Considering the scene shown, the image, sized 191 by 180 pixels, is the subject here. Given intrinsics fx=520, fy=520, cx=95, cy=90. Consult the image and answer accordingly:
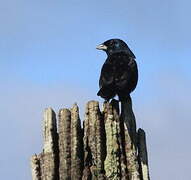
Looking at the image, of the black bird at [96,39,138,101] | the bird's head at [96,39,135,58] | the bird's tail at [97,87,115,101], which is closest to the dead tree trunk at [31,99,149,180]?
the black bird at [96,39,138,101]

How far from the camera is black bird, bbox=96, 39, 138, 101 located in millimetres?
9617

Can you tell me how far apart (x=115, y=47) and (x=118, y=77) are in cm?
153

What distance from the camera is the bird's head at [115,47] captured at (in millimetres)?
10958

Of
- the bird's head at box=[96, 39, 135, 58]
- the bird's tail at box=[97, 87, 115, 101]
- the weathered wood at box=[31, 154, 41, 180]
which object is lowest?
the weathered wood at box=[31, 154, 41, 180]

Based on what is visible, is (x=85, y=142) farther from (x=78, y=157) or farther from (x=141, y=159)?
(x=141, y=159)

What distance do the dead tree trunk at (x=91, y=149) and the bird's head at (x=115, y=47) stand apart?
2897 mm

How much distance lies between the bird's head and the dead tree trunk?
2.90m

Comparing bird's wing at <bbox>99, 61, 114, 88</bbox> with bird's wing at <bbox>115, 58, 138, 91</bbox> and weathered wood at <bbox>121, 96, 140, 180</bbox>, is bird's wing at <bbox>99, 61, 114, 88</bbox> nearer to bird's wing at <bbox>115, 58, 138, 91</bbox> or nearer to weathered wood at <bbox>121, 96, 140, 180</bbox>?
bird's wing at <bbox>115, 58, 138, 91</bbox>

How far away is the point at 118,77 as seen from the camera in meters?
9.83

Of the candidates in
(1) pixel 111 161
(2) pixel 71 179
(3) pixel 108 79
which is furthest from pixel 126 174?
(3) pixel 108 79

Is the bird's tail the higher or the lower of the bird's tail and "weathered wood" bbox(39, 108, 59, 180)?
the higher

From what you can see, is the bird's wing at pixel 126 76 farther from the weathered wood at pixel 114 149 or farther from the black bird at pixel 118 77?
the weathered wood at pixel 114 149

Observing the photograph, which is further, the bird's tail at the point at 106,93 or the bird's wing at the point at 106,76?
the bird's wing at the point at 106,76

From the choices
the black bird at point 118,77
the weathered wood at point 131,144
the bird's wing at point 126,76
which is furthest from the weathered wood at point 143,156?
the bird's wing at point 126,76
